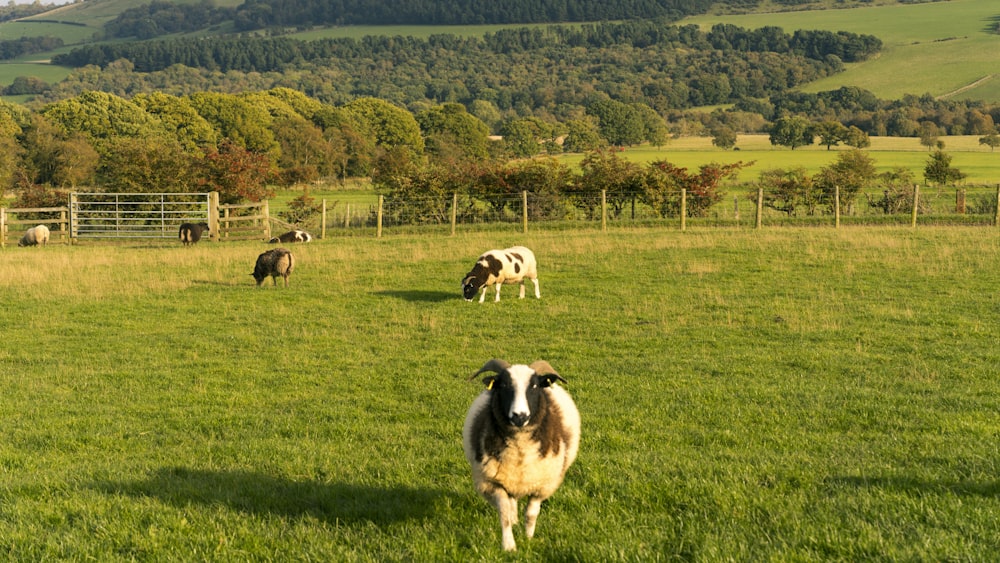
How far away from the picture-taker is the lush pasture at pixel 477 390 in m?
5.34

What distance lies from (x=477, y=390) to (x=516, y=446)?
461 cm

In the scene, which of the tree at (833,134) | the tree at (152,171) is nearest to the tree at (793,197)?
the tree at (152,171)

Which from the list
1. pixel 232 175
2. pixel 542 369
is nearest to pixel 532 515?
pixel 542 369

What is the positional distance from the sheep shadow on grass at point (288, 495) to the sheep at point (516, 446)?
63cm

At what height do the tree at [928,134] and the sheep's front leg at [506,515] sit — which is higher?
the tree at [928,134]

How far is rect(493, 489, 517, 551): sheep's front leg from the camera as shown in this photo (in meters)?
5.20

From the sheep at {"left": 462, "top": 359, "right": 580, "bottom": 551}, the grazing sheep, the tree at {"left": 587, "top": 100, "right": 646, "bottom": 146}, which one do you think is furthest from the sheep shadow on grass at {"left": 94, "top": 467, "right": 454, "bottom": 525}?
the tree at {"left": 587, "top": 100, "right": 646, "bottom": 146}

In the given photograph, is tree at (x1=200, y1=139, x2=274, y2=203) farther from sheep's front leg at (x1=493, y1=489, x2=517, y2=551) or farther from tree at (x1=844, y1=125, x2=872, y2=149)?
tree at (x1=844, y1=125, x2=872, y2=149)

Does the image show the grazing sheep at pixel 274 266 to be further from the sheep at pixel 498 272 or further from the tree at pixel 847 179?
the tree at pixel 847 179

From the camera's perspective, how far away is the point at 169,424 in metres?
9.06

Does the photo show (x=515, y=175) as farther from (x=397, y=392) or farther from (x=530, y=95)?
(x=530, y=95)

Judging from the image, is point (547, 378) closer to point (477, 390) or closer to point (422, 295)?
point (477, 390)

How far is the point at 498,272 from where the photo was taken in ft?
55.4

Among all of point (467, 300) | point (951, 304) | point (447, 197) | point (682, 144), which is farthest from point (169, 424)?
point (682, 144)
